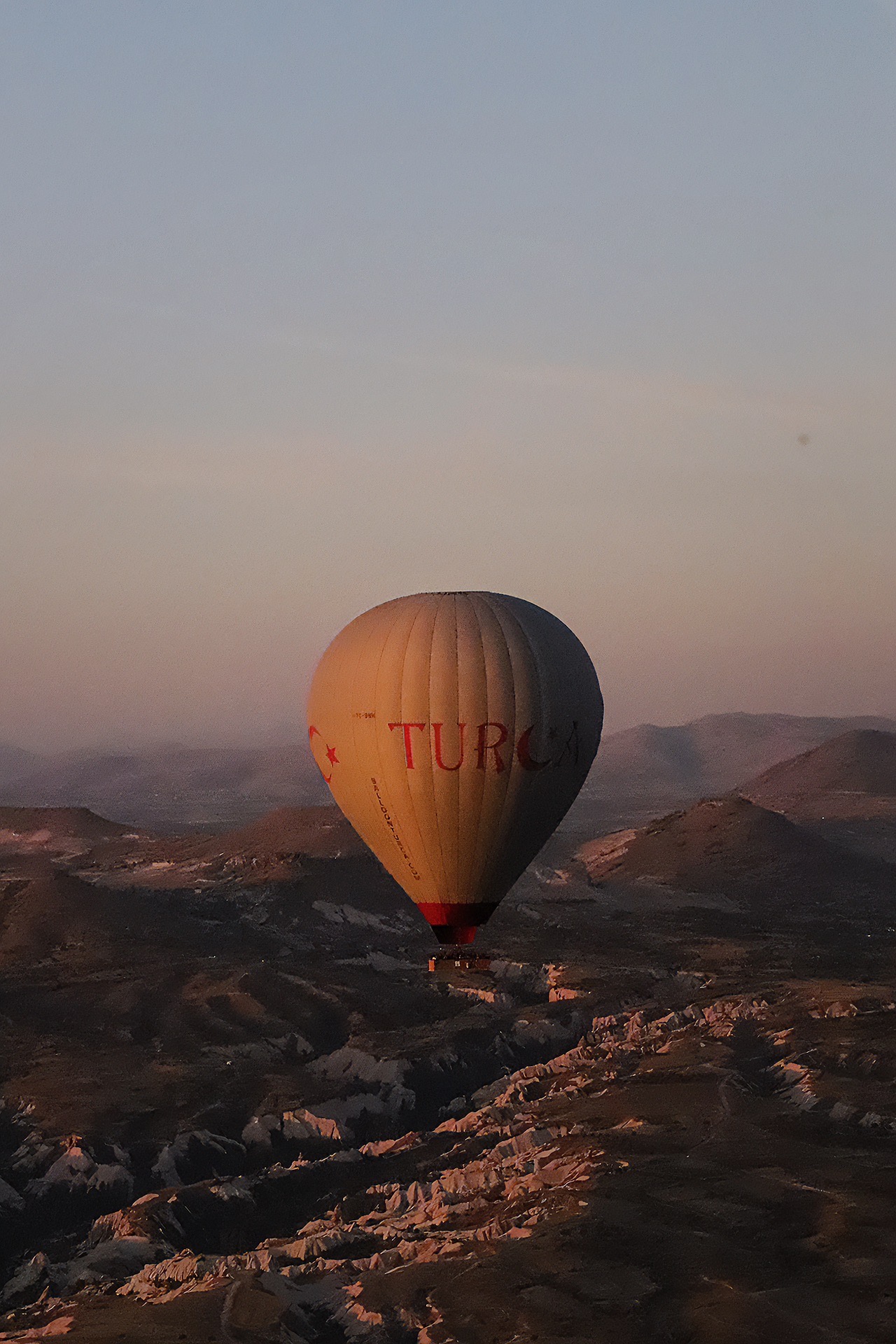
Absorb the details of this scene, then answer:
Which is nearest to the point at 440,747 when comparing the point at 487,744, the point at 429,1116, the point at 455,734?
the point at 455,734

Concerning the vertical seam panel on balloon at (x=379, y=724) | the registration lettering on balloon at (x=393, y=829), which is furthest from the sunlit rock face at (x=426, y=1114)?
the vertical seam panel on balloon at (x=379, y=724)

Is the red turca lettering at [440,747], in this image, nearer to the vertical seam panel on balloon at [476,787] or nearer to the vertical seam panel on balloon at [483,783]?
the vertical seam panel on balloon at [476,787]

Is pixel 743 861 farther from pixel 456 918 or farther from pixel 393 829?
pixel 393 829

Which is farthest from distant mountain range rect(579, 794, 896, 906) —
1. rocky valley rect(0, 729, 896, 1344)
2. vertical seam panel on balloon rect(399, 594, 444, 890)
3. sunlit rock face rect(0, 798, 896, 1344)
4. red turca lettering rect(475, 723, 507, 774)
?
red turca lettering rect(475, 723, 507, 774)

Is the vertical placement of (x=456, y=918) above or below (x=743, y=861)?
above

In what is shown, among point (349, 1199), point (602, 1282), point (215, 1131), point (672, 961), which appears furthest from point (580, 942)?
point (602, 1282)

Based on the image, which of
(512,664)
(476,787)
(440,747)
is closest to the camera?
(440,747)

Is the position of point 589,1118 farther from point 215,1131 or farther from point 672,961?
point 672,961
